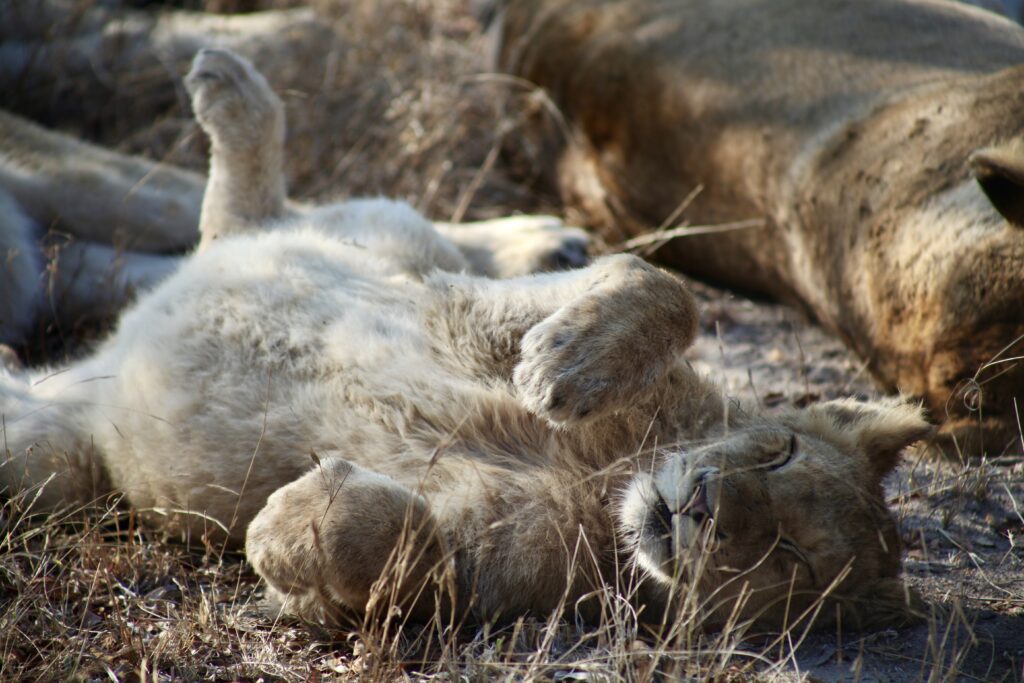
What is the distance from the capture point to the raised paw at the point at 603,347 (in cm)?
254

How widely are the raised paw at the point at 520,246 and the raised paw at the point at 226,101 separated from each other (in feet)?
2.82

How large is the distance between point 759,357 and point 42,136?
3039 mm

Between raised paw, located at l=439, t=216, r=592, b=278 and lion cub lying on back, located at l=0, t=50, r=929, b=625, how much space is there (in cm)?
74

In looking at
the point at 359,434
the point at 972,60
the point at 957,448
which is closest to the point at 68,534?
the point at 359,434

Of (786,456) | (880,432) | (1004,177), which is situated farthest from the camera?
(1004,177)

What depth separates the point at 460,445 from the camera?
2711mm

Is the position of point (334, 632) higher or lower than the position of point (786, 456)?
lower

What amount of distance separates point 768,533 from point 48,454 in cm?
199

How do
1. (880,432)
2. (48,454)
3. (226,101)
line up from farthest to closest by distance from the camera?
(226,101) → (48,454) → (880,432)

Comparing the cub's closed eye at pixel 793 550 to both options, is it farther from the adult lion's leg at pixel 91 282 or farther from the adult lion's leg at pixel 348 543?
the adult lion's leg at pixel 91 282

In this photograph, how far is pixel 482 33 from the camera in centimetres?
665

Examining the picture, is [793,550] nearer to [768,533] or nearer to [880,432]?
[768,533]

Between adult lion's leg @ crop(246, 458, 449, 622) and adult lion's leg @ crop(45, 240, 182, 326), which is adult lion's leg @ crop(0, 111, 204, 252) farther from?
adult lion's leg @ crop(246, 458, 449, 622)

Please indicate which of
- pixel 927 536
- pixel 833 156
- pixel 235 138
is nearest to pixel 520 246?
pixel 235 138
